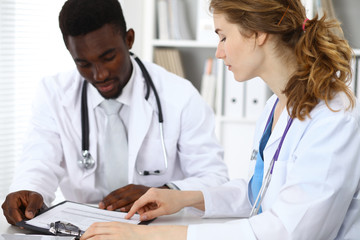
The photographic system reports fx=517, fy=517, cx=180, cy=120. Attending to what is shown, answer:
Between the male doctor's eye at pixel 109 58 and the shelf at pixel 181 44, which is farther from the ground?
the male doctor's eye at pixel 109 58

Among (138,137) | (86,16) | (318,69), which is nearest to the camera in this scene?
(318,69)

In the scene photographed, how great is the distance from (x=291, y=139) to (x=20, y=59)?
6.36ft

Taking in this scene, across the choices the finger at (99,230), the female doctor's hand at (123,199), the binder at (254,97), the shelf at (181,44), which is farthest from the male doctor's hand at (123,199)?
the shelf at (181,44)

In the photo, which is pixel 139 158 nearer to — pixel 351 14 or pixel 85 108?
pixel 85 108

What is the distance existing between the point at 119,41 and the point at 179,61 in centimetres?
143

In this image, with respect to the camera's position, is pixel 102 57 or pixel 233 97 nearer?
pixel 102 57

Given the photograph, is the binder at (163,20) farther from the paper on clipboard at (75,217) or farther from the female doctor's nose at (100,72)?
the paper on clipboard at (75,217)

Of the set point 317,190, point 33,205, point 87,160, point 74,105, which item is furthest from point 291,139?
point 74,105

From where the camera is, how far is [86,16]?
1.71 meters

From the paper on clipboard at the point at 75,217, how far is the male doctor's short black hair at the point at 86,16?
59cm

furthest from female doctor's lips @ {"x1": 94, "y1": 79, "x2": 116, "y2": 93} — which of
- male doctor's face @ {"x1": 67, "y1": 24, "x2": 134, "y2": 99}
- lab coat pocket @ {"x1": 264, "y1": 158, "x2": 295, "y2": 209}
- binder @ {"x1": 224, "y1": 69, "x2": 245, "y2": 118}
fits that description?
binder @ {"x1": 224, "y1": 69, "x2": 245, "y2": 118}

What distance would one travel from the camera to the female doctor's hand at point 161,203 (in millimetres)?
Answer: 1360

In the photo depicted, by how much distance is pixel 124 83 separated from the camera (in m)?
1.86

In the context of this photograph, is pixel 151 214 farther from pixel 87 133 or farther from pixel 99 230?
pixel 87 133
